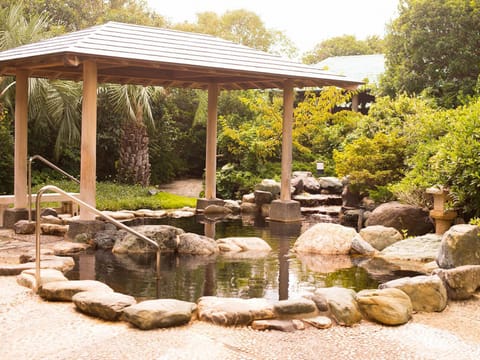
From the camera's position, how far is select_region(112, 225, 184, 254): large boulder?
10602 millimetres

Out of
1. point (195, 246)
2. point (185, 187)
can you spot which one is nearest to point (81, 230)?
point (195, 246)

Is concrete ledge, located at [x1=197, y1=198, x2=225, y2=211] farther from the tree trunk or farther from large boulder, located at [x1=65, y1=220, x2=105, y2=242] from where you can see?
large boulder, located at [x1=65, y1=220, x2=105, y2=242]

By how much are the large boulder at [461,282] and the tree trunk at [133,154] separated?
14046mm

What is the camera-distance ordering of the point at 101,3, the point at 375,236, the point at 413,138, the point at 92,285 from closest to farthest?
the point at 92,285 → the point at 375,236 → the point at 413,138 → the point at 101,3

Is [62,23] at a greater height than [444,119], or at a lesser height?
greater

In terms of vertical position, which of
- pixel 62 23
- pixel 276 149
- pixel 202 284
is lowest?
pixel 202 284

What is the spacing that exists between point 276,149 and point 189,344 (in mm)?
Answer: 15698

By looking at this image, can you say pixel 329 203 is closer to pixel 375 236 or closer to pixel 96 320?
pixel 375 236

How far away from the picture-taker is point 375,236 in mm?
11453

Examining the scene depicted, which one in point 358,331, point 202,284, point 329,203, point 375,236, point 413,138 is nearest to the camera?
point 358,331

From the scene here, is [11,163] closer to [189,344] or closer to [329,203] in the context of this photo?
[329,203]

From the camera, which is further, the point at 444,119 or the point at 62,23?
the point at 62,23

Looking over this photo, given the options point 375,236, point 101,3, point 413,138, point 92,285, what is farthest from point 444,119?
point 101,3

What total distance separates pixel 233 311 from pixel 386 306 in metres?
1.57
